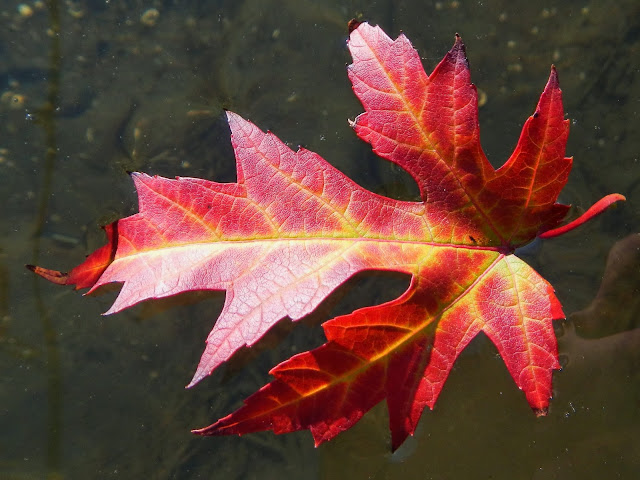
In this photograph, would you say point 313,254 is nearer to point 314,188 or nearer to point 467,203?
point 314,188

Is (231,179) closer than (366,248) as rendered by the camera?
No

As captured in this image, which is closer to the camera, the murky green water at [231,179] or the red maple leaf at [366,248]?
the red maple leaf at [366,248]

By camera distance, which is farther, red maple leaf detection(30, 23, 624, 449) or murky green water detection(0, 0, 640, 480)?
murky green water detection(0, 0, 640, 480)

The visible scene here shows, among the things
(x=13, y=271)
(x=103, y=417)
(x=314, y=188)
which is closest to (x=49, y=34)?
(x=13, y=271)
